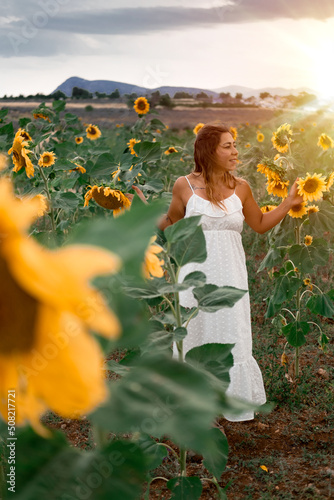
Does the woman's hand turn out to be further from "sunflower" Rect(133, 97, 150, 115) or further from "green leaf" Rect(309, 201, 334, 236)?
"sunflower" Rect(133, 97, 150, 115)

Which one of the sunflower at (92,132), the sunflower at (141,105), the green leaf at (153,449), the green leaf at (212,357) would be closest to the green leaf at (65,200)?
the green leaf at (153,449)

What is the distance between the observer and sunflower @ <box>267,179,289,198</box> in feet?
6.92

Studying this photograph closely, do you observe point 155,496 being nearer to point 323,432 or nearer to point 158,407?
point 323,432

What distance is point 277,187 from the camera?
7.04 feet

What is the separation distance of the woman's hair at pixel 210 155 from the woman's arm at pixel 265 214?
81mm

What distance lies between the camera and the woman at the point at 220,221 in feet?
6.43

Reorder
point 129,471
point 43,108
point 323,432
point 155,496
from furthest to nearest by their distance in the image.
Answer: point 43,108 < point 323,432 < point 155,496 < point 129,471

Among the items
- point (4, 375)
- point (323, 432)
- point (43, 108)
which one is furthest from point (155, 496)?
point (43, 108)

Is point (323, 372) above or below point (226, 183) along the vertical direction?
below

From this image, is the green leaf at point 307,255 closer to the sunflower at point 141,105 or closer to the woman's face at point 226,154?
the woman's face at point 226,154

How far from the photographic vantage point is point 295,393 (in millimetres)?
2295

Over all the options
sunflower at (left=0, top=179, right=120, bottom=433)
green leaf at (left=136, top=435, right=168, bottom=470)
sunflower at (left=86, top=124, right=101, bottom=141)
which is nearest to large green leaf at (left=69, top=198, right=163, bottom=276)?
sunflower at (left=0, top=179, right=120, bottom=433)

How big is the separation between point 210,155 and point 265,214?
1.06ft

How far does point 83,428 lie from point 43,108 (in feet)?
11.0
